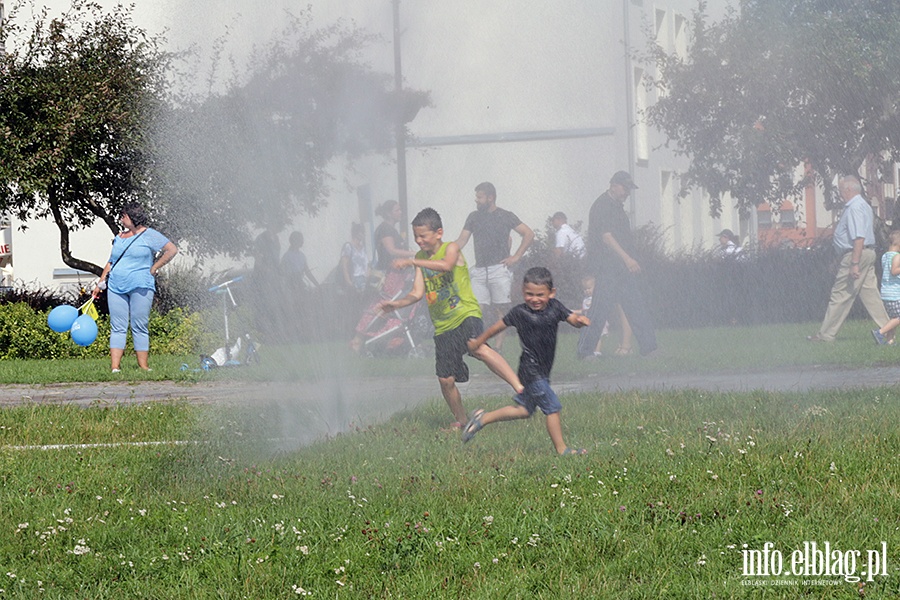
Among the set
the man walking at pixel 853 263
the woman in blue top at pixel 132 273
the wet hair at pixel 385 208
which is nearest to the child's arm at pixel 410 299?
the wet hair at pixel 385 208

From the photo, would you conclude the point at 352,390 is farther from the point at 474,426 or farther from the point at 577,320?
the point at 577,320

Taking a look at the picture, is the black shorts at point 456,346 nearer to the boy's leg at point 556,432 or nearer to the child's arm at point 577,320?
the child's arm at point 577,320

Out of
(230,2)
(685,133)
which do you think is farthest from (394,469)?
(685,133)

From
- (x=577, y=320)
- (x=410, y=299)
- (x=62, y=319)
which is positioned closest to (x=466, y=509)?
(x=577, y=320)

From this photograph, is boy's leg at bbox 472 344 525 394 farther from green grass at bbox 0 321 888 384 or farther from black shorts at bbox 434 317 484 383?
green grass at bbox 0 321 888 384

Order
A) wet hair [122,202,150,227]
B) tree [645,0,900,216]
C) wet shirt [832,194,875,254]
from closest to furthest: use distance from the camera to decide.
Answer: wet hair [122,202,150,227] → wet shirt [832,194,875,254] → tree [645,0,900,216]

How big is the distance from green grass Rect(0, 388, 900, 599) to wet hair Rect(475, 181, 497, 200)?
11.7ft

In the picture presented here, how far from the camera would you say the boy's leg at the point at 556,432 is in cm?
738

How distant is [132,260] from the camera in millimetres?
14180

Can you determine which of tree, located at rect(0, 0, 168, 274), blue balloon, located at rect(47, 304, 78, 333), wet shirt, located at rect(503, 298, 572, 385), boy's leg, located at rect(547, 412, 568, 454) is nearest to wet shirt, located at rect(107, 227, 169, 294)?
blue balloon, located at rect(47, 304, 78, 333)

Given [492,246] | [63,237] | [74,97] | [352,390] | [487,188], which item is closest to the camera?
[352,390]

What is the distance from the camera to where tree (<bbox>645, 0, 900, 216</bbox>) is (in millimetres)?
17266

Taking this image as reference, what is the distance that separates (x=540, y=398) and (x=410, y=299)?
1301 millimetres

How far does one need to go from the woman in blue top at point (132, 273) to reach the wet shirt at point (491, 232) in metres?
3.36
